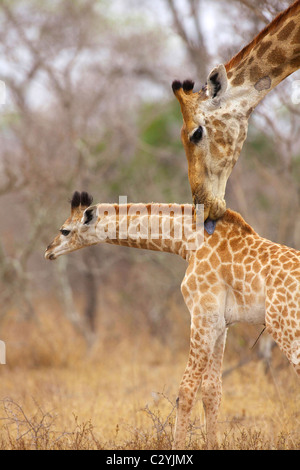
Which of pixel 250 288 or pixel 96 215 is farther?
pixel 96 215

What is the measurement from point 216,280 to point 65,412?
9.57ft

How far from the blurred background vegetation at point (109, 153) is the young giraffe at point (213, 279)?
3.25m

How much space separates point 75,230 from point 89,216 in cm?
18

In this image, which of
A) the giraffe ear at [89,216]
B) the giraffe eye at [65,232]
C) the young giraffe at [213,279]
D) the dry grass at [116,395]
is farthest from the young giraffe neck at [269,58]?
the dry grass at [116,395]

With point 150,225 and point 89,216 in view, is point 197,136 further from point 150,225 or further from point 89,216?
point 89,216

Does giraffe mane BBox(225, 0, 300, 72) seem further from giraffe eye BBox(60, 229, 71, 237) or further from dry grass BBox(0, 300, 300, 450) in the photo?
dry grass BBox(0, 300, 300, 450)

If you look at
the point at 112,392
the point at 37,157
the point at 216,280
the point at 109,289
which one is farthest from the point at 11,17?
the point at 216,280

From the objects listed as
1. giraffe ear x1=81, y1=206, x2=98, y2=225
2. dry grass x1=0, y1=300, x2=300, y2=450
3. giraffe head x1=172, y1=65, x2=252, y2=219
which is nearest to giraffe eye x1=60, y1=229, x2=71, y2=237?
giraffe ear x1=81, y1=206, x2=98, y2=225

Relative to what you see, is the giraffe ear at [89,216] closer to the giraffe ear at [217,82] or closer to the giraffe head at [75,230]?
the giraffe head at [75,230]

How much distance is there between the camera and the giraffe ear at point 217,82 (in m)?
4.57

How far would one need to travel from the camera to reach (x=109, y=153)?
13.5 meters

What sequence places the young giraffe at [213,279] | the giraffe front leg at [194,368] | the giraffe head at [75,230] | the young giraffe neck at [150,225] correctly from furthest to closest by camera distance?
the giraffe head at [75,230] < the young giraffe neck at [150,225] < the giraffe front leg at [194,368] < the young giraffe at [213,279]

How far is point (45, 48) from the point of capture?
45.5ft
